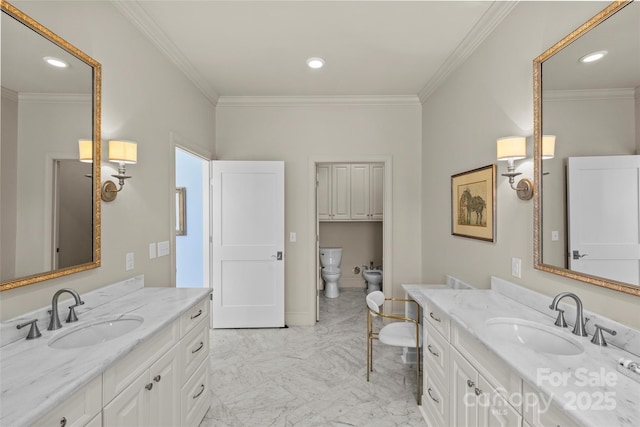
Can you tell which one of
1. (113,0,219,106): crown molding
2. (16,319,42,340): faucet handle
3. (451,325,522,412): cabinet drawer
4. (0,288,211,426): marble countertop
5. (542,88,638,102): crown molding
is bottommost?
(451,325,522,412): cabinet drawer

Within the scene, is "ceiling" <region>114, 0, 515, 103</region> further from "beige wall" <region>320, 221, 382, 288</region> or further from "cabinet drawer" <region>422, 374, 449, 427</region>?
"beige wall" <region>320, 221, 382, 288</region>

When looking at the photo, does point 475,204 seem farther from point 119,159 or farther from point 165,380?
point 119,159

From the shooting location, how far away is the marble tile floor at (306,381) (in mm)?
2045

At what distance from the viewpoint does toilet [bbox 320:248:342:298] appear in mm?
4965

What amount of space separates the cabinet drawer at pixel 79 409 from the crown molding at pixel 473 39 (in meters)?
2.94

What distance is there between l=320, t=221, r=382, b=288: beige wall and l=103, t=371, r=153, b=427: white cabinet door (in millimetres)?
4225

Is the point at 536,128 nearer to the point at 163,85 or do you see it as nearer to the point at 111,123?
the point at 111,123

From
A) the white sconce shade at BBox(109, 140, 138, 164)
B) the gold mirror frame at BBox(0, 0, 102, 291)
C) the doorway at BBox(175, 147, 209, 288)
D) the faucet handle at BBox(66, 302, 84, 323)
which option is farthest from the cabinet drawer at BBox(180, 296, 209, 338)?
the doorway at BBox(175, 147, 209, 288)

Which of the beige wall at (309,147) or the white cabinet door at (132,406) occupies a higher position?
the beige wall at (309,147)

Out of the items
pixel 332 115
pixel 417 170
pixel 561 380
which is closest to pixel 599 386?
pixel 561 380

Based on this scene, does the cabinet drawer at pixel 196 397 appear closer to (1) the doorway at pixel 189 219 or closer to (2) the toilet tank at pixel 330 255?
(1) the doorway at pixel 189 219

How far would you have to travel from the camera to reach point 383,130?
3688 mm

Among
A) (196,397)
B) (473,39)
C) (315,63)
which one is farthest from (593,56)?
(196,397)

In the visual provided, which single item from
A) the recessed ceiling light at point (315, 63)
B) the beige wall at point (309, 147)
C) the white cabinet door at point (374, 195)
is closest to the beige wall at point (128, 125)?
the beige wall at point (309, 147)
